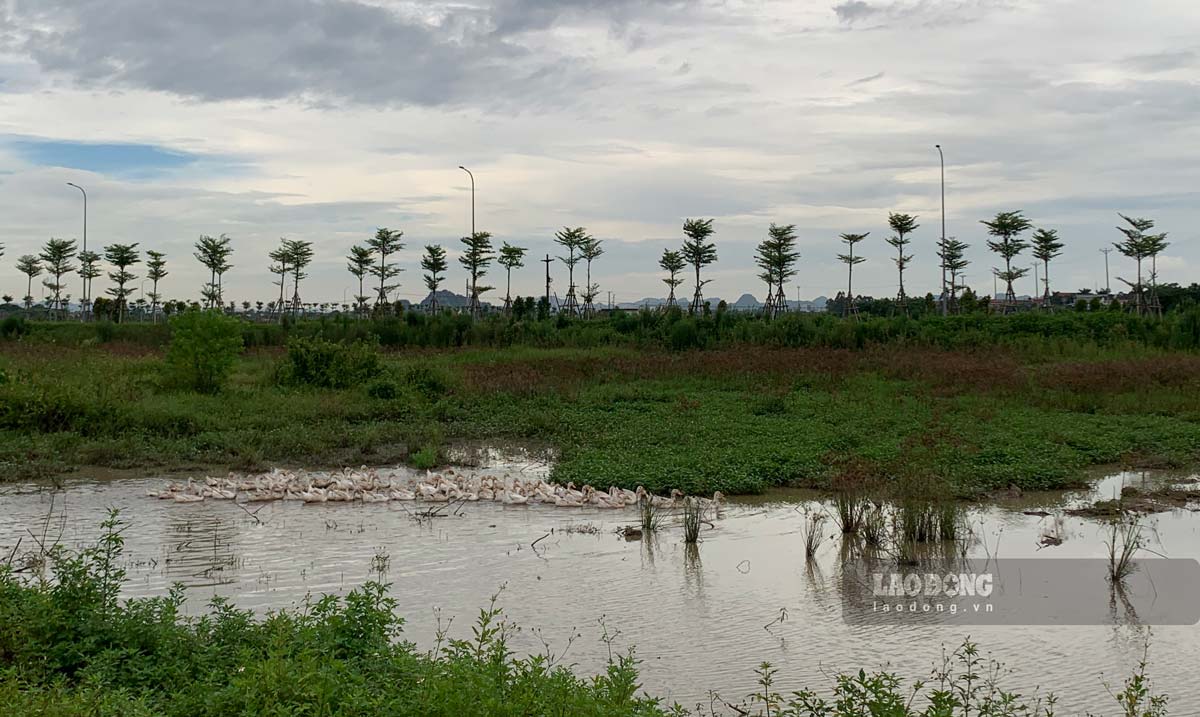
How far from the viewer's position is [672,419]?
15016 millimetres

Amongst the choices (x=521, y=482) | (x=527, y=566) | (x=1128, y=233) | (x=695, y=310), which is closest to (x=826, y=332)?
(x=695, y=310)

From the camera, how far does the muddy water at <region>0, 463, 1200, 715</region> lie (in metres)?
5.83

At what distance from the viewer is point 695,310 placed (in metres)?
42.4

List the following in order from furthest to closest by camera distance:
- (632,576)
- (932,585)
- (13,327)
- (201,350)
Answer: (13,327), (201,350), (632,576), (932,585)

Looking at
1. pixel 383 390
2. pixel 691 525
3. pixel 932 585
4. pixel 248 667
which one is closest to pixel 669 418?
pixel 383 390

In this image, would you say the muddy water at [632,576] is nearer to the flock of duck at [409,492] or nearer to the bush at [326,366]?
the flock of duck at [409,492]

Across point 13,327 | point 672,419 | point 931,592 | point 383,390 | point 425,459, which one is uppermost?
point 13,327

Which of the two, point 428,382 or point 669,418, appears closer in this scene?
point 669,418

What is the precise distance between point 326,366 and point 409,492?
9004mm

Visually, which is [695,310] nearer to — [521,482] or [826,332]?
[826,332]

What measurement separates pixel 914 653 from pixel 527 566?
10.7ft

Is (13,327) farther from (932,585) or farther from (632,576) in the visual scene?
(932,585)

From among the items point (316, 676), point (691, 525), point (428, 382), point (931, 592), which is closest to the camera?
point (316, 676)

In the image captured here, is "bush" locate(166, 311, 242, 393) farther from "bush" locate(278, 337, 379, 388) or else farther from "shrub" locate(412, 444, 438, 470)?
"shrub" locate(412, 444, 438, 470)
